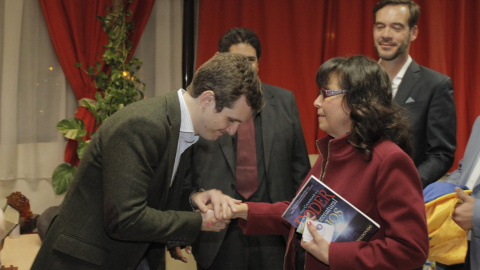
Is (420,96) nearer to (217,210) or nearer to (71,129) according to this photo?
(217,210)

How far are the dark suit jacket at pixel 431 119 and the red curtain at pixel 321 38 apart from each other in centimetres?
166

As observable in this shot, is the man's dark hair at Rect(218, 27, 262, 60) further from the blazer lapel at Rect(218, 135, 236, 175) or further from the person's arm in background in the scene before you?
the person's arm in background

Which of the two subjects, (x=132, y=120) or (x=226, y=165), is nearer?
(x=132, y=120)

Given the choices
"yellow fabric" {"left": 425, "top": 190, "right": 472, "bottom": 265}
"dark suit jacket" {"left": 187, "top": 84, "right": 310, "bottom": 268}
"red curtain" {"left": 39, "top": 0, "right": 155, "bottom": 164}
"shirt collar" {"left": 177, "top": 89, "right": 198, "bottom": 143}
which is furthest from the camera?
"red curtain" {"left": 39, "top": 0, "right": 155, "bottom": 164}

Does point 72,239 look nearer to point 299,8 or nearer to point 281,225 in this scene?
point 281,225

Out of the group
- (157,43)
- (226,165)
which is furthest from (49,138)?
(226,165)

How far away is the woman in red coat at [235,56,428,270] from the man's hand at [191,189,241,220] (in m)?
0.32

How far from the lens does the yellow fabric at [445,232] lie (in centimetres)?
197

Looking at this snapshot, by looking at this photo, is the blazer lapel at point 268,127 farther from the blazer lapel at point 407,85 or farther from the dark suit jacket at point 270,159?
the blazer lapel at point 407,85

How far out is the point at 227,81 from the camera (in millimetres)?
1772

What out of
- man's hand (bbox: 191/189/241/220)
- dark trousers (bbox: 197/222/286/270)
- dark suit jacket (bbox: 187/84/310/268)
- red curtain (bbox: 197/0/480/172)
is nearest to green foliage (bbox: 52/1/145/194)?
red curtain (bbox: 197/0/480/172)

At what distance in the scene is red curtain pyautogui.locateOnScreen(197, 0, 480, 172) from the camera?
4.15 meters

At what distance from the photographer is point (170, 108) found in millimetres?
1719

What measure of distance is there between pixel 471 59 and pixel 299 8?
62.2 inches
